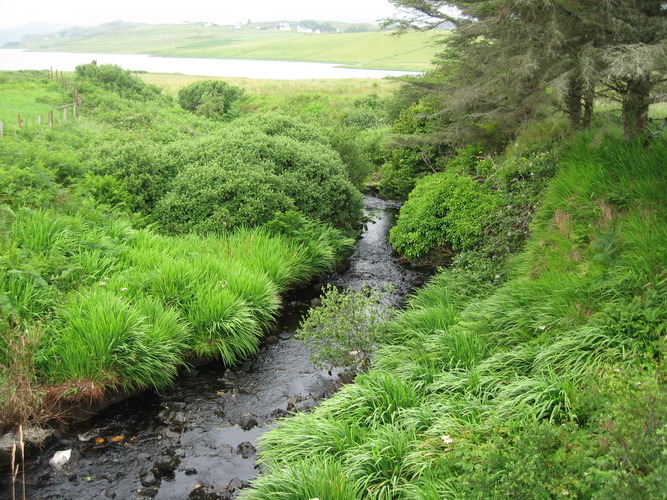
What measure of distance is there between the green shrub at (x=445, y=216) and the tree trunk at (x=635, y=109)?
9.26 feet

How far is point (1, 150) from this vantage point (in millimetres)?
11156

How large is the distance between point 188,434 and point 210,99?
3322 cm

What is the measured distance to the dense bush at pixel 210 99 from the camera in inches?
1390

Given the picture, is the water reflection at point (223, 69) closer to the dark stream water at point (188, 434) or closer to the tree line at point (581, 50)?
the tree line at point (581, 50)

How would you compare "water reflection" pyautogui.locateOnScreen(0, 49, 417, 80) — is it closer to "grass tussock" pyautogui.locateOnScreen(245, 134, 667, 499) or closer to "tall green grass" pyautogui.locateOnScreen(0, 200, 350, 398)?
"tall green grass" pyautogui.locateOnScreen(0, 200, 350, 398)

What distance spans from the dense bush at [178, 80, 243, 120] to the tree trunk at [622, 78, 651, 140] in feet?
97.5

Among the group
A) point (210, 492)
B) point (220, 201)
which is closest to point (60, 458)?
point (210, 492)

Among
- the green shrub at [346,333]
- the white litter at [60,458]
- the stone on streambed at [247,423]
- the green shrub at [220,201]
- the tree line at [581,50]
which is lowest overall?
the stone on streambed at [247,423]

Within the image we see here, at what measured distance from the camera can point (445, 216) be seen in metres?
11.9

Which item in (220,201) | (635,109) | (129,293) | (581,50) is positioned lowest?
(129,293)

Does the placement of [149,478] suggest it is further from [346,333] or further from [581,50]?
[581,50]

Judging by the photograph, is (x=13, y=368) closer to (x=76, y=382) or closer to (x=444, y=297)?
(x=76, y=382)

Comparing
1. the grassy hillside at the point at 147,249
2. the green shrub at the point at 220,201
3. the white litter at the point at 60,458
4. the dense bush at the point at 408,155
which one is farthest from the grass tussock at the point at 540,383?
the dense bush at the point at 408,155

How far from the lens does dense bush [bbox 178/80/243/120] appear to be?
3531cm
